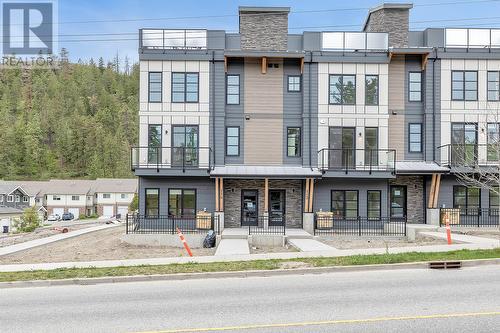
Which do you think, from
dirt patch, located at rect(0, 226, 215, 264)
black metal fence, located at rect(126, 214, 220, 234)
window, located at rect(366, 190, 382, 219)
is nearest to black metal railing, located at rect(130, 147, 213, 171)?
black metal fence, located at rect(126, 214, 220, 234)

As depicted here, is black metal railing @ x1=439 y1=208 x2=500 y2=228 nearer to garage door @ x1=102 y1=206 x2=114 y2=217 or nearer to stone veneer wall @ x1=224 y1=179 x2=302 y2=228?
stone veneer wall @ x1=224 y1=179 x2=302 y2=228

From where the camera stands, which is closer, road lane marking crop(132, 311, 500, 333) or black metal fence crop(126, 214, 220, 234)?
road lane marking crop(132, 311, 500, 333)

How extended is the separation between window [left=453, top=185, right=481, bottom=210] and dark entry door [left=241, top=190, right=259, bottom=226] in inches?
438

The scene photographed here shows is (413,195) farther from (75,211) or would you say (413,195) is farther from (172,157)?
(75,211)

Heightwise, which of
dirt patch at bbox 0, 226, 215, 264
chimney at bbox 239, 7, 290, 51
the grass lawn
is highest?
chimney at bbox 239, 7, 290, 51

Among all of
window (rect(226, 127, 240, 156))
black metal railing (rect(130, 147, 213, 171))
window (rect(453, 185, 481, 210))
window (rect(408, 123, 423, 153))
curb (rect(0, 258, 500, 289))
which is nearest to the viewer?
curb (rect(0, 258, 500, 289))

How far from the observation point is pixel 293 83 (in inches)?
995

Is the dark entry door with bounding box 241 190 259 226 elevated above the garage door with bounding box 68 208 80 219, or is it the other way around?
the dark entry door with bounding box 241 190 259 226

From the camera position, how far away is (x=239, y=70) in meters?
25.1

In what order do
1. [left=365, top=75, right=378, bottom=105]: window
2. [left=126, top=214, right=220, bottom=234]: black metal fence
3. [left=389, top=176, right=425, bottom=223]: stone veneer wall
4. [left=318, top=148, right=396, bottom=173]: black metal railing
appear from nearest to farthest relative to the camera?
[left=126, top=214, right=220, bottom=234]: black metal fence
[left=318, top=148, right=396, bottom=173]: black metal railing
[left=365, top=75, right=378, bottom=105]: window
[left=389, top=176, right=425, bottom=223]: stone veneer wall

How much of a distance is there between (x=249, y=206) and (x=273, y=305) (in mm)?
16311

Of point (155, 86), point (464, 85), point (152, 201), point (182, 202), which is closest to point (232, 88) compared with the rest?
point (155, 86)

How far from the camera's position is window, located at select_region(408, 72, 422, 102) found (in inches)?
1003

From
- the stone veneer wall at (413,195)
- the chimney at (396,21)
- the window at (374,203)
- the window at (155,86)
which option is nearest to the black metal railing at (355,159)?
the window at (374,203)
